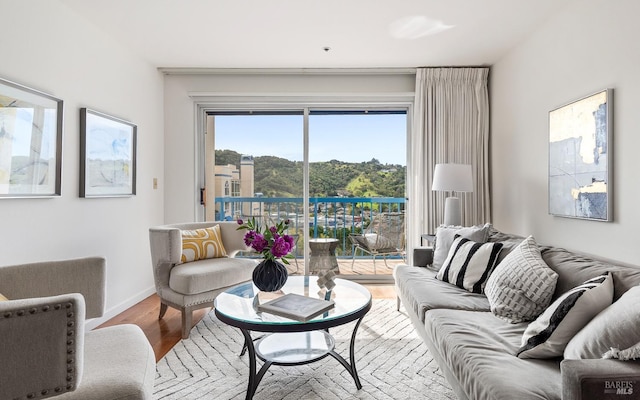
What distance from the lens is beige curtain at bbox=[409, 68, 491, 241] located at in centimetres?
386

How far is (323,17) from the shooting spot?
274 centimetres

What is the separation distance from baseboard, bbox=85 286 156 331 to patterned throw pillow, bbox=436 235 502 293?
8.66ft

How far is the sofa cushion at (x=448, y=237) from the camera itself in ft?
9.23

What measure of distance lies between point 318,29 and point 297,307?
222 centimetres

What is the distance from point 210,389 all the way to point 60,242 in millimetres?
1536

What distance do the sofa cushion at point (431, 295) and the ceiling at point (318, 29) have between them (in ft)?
6.45

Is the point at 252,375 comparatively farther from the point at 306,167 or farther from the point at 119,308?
the point at 306,167

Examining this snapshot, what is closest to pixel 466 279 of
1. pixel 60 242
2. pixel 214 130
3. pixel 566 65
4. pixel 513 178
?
pixel 513 178

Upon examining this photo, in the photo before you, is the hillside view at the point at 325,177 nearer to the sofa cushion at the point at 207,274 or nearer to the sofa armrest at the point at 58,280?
the sofa cushion at the point at 207,274

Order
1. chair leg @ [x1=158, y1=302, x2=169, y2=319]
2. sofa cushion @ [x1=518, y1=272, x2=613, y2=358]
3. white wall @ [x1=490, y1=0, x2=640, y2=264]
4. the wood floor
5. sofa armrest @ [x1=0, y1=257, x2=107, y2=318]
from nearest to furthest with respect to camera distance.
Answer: sofa cushion @ [x1=518, y1=272, x2=613, y2=358]
sofa armrest @ [x1=0, y1=257, x2=107, y2=318]
white wall @ [x1=490, y1=0, x2=640, y2=264]
the wood floor
chair leg @ [x1=158, y1=302, x2=169, y2=319]

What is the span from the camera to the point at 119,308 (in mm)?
3170

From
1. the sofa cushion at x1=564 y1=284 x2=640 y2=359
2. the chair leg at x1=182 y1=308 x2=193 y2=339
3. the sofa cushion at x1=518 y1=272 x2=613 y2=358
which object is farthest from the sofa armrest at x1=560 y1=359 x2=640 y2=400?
the chair leg at x1=182 y1=308 x2=193 y2=339

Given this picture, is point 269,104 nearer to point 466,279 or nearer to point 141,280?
point 141,280

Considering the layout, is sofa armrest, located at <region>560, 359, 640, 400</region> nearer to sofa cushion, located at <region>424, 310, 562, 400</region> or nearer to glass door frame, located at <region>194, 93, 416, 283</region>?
sofa cushion, located at <region>424, 310, 562, 400</region>
